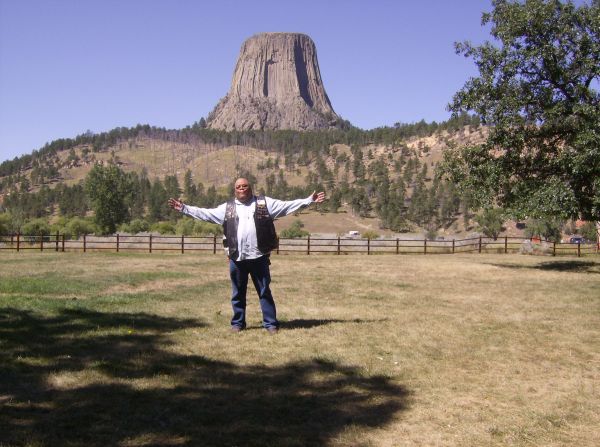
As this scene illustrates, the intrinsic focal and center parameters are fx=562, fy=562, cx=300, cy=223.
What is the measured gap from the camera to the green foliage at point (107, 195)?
75.5 meters

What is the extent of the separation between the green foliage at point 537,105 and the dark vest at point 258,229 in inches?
554

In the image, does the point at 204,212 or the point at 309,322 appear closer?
the point at 204,212

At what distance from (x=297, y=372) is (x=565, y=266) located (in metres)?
19.0

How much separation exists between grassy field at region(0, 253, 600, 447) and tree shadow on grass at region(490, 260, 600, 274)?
9471 millimetres

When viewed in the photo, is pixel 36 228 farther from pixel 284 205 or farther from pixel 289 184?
pixel 289 184

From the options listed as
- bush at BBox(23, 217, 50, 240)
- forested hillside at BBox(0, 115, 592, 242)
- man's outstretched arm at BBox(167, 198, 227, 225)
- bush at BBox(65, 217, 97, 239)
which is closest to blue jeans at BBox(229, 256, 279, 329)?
man's outstretched arm at BBox(167, 198, 227, 225)

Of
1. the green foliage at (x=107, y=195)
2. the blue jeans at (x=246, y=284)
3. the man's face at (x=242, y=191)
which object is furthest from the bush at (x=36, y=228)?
the man's face at (x=242, y=191)

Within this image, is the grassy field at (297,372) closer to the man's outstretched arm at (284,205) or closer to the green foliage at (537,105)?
the man's outstretched arm at (284,205)

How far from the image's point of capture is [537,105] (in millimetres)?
20734

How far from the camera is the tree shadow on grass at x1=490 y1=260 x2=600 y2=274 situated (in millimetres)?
20375

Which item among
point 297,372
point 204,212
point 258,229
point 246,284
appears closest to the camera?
point 297,372

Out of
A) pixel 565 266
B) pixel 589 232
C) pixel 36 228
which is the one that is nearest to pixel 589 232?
pixel 589 232

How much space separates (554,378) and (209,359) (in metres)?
3.89

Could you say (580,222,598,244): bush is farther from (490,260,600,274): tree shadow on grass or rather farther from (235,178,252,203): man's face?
(235,178,252,203): man's face
